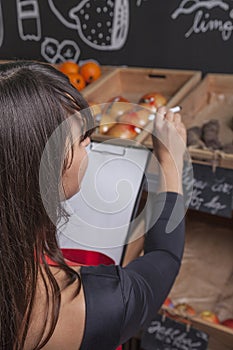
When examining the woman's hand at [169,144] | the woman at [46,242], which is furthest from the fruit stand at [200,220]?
the woman at [46,242]

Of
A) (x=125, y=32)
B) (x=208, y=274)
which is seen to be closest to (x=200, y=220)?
(x=208, y=274)

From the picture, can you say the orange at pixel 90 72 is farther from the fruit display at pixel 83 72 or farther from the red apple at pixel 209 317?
the red apple at pixel 209 317

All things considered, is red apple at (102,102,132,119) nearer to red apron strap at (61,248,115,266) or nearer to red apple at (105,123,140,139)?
red apple at (105,123,140,139)

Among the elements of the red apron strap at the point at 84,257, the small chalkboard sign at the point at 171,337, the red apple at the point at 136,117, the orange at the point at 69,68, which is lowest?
the small chalkboard sign at the point at 171,337

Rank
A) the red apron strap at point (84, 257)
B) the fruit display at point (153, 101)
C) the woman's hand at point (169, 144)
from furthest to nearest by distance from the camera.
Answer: the fruit display at point (153, 101), the red apron strap at point (84, 257), the woman's hand at point (169, 144)

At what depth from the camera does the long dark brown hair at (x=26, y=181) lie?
1.71ft

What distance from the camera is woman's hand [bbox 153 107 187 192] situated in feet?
2.66

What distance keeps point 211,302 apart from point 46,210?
2.70 ft

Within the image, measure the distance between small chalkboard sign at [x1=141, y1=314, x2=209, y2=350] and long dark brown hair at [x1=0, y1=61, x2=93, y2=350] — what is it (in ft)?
1.72

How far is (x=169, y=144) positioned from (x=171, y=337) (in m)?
0.53

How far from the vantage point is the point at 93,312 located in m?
0.62

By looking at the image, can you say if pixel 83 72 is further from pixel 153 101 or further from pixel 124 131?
pixel 124 131

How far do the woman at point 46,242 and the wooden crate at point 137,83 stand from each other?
2.96ft

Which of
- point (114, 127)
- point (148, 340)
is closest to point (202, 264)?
point (148, 340)
